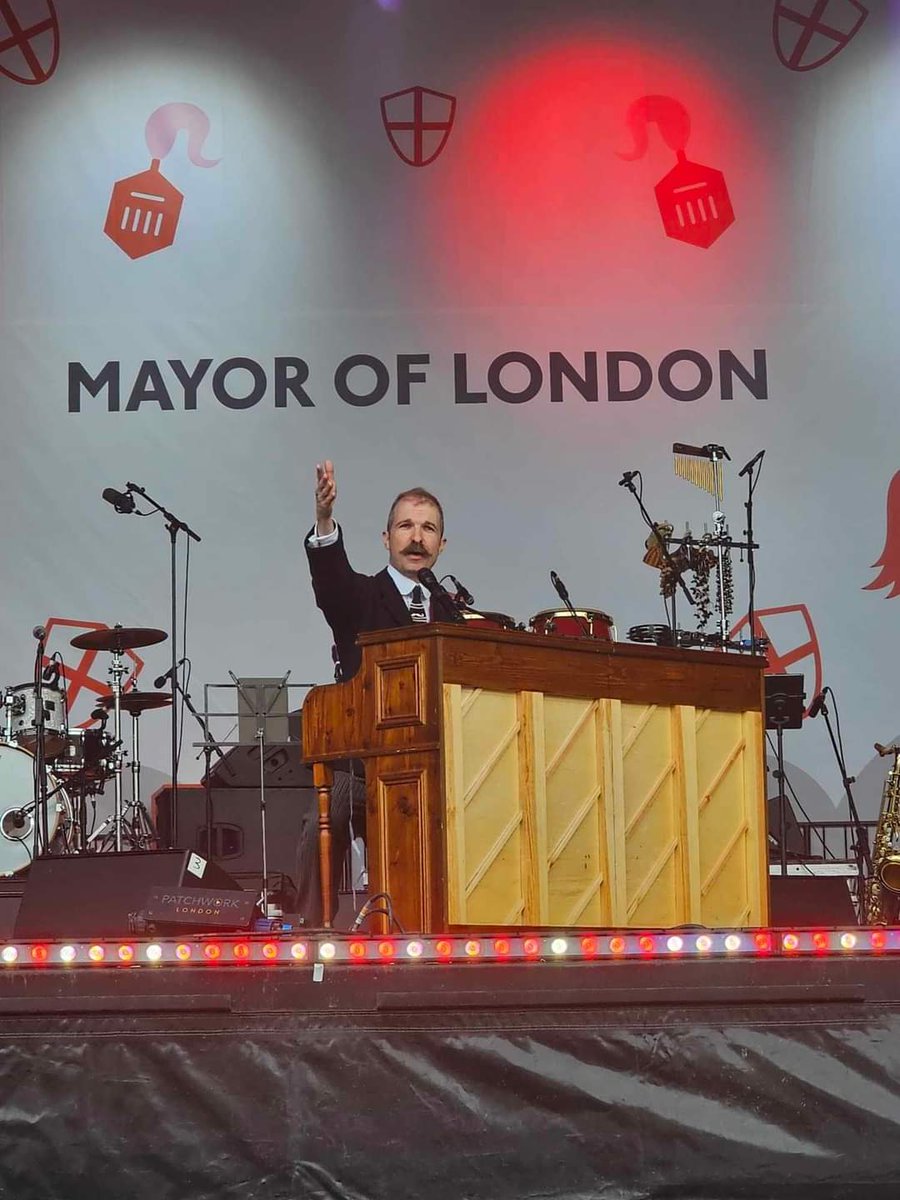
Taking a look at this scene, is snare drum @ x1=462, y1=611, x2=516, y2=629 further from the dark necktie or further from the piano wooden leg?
the piano wooden leg

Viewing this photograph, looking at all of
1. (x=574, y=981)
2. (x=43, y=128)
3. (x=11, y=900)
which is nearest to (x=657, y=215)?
(x=43, y=128)

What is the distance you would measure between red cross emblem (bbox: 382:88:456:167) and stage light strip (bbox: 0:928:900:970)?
731cm

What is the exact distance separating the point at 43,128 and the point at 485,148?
2689 mm

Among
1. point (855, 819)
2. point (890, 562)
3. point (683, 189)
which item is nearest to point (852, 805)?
point (855, 819)

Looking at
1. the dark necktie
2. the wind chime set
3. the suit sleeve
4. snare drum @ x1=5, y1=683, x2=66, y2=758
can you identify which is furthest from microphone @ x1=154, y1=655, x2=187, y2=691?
the dark necktie

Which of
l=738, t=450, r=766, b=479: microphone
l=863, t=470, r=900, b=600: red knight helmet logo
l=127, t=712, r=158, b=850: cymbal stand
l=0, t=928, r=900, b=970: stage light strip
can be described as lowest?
l=0, t=928, r=900, b=970: stage light strip

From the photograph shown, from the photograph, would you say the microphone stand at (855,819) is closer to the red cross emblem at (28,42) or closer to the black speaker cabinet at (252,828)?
the black speaker cabinet at (252,828)

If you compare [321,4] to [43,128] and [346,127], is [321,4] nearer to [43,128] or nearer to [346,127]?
[346,127]

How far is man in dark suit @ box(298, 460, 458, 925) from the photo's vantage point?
5.08 m

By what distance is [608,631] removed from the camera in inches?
219

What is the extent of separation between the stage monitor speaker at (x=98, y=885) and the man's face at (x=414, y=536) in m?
1.32

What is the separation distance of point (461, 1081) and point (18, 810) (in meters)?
5.44

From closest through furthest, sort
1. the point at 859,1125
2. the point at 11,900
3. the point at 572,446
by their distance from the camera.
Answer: the point at 859,1125 → the point at 11,900 → the point at 572,446

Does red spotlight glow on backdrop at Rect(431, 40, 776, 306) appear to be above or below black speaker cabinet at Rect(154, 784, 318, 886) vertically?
above
